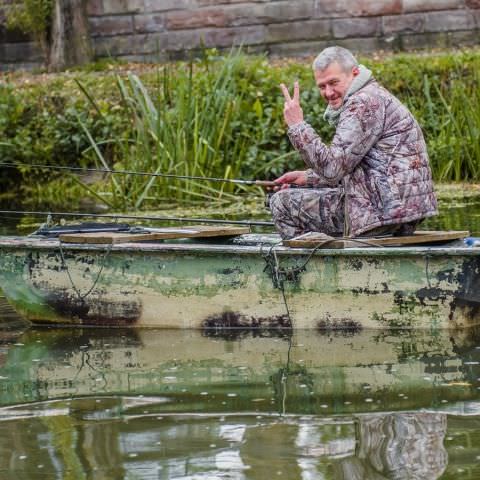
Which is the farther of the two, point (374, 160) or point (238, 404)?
point (374, 160)

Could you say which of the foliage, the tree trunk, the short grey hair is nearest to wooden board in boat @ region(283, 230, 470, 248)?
the short grey hair

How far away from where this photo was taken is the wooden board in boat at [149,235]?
8953 millimetres

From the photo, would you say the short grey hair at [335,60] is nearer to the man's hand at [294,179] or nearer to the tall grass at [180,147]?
the man's hand at [294,179]

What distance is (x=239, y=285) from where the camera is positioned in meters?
8.66

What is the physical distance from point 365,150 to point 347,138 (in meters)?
0.13

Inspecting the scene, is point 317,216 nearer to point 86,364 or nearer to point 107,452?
point 86,364

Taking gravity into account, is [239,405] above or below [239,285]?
below

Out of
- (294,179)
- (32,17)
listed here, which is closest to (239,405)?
(294,179)

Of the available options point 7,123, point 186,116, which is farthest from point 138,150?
point 7,123

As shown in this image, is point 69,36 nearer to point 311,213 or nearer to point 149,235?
point 149,235

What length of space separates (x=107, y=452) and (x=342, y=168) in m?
2.75

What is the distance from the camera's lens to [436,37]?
66.0 feet

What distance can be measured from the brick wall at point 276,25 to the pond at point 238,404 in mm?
11848

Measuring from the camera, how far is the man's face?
8312mm
